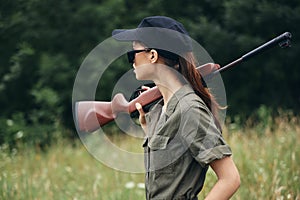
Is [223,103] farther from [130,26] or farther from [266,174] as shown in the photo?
[130,26]

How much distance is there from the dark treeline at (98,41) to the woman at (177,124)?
7438mm

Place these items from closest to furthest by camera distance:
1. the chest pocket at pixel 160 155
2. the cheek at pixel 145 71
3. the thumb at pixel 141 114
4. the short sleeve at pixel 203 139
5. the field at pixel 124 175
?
the short sleeve at pixel 203 139
the chest pocket at pixel 160 155
the cheek at pixel 145 71
the thumb at pixel 141 114
the field at pixel 124 175

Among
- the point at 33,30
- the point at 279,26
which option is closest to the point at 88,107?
the point at 279,26

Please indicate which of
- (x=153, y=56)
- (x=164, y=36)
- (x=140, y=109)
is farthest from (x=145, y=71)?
(x=140, y=109)

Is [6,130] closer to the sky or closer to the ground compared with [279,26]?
closer to the ground

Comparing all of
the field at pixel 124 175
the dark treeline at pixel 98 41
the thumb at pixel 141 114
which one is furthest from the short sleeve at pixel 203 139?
the dark treeline at pixel 98 41

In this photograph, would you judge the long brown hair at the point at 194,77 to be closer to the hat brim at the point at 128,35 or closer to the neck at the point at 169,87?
the neck at the point at 169,87

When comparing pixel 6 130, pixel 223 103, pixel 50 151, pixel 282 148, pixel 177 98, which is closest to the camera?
pixel 177 98

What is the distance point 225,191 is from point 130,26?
10030mm

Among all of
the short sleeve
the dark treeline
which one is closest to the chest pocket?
the short sleeve

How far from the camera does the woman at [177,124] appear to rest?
6.92 ft

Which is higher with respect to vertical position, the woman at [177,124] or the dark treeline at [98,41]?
the woman at [177,124]

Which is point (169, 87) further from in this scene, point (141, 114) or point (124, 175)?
point (124, 175)

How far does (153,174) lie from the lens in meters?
2.28
